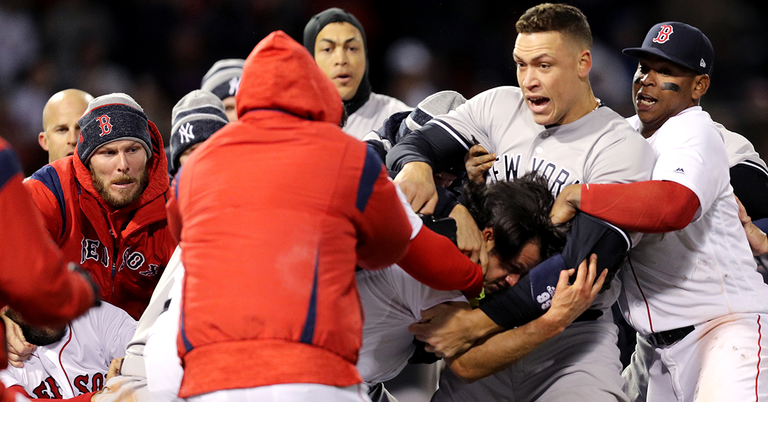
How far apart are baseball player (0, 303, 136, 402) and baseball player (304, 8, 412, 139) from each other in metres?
1.83

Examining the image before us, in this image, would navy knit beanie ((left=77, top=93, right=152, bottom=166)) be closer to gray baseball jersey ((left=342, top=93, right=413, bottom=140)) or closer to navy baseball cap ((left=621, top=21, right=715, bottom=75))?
gray baseball jersey ((left=342, top=93, right=413, bottom=140))

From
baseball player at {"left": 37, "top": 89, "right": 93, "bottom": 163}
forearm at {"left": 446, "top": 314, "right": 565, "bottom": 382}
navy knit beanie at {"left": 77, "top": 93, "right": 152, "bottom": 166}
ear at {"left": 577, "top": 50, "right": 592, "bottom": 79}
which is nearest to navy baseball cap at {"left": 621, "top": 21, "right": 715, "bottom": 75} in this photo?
ear at {"left": 577, "top": 50, "right": 592, "bottom": 79}

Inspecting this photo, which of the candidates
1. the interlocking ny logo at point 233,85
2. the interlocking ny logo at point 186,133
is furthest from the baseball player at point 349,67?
the interlocking ny logo at point 186,133

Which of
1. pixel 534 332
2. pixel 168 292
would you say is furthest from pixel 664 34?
pixel 168 292

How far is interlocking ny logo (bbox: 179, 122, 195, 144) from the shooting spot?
357cm

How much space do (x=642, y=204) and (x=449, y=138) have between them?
723mm

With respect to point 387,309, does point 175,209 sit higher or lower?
higher

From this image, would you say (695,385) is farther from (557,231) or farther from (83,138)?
(83,138)

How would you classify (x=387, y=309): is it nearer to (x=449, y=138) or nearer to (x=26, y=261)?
(x=449, y=138)

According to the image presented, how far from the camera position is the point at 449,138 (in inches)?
104

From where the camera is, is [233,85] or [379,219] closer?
[379,219]

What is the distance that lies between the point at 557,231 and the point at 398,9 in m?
4.81

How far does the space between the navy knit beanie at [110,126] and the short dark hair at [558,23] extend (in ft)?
5.34

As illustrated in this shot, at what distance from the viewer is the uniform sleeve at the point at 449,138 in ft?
8.53
